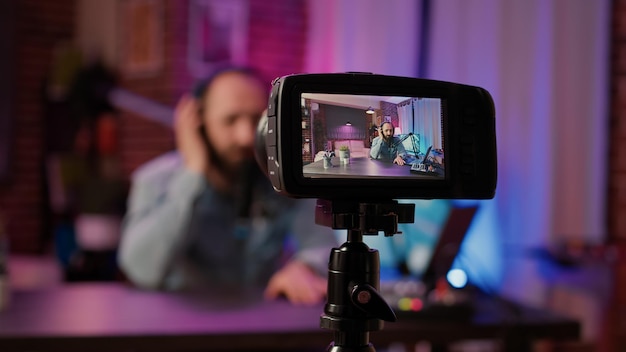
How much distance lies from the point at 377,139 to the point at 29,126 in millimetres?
3984

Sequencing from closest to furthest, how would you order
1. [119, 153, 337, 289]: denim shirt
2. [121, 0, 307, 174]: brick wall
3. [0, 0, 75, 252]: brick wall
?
[119, 153, 337, 289]: denim shirt < [121, 0, 307, 174]: brick wall < [0, 0, 75, 252]: brick wall

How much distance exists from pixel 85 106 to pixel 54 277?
37.3 inches

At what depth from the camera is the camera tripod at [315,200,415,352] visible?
61 cm

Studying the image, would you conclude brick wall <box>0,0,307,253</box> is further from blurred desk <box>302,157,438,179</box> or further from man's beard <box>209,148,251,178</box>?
blurred desk <box>302,157,438,179</box>

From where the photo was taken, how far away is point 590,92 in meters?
2.06

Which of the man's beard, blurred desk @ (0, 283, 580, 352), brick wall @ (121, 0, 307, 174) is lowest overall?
blurred desk @ (0, 283, 580, 352)

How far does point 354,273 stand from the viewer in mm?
610

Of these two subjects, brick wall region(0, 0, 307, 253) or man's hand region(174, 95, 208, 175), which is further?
brick wall region(0, 0, 307, 253)

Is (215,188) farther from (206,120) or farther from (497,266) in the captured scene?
(497,266)

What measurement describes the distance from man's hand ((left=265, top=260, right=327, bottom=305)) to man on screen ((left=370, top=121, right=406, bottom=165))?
1026 mm

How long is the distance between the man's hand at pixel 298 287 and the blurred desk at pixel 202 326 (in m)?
0.04

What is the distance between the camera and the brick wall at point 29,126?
4141mm

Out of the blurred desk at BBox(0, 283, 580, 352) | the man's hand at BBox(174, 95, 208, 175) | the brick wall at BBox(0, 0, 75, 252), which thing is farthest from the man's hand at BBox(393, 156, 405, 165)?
the brick wall at BBox(0, 0, 75, 252)

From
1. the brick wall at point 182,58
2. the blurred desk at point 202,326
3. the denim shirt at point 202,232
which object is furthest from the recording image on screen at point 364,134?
the brick wall at point 182,58
